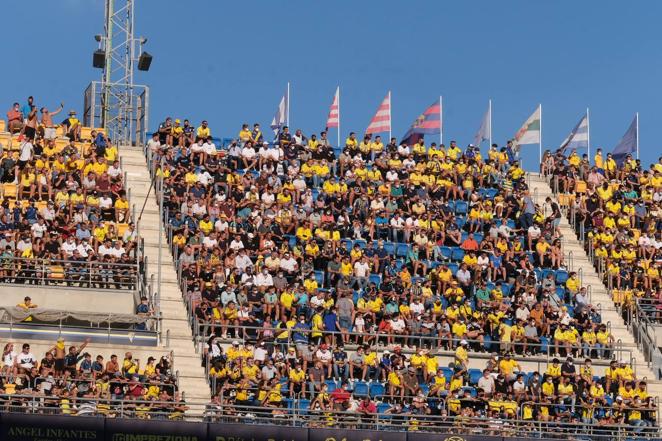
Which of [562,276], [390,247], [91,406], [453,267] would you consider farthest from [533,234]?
[91,406]

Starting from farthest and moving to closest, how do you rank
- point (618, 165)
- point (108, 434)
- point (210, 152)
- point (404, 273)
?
1. point (618, 165)
2. point (210, 152)
3. point (404, 273)
4. point (108, 434)

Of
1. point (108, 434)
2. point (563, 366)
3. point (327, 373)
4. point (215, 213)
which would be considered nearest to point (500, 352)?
point (563, 366)

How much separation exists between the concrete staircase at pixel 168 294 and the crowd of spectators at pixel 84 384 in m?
1.01

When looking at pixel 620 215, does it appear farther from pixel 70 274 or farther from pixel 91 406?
pixel 91 406

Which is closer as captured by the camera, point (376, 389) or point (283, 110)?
point (376, 389)

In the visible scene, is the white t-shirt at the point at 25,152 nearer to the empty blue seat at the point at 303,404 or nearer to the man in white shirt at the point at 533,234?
the empty blue seat at the point at 303,404

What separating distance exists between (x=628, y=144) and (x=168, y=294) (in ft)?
70.2

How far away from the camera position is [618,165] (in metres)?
64.1

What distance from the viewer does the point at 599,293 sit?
183 ft

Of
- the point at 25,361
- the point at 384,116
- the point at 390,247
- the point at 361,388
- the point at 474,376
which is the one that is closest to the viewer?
the point at 25,361

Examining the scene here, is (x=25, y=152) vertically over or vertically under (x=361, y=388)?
over

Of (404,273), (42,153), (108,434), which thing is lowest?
(108,434)

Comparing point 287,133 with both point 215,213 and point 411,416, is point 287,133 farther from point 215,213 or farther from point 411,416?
point 411,416

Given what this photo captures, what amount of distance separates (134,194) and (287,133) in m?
6.28
